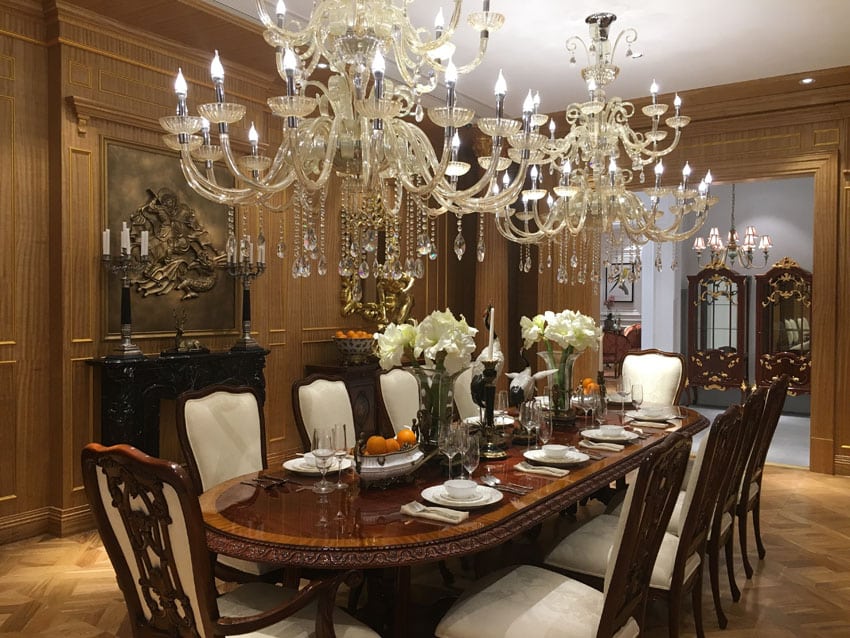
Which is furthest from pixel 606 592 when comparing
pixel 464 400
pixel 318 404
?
pixel 464 400

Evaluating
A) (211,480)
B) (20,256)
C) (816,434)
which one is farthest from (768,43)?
(20,256)

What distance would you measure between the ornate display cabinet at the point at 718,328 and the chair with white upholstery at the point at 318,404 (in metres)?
6.11

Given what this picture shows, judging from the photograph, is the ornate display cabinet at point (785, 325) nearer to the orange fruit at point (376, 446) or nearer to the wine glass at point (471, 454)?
the wine glass at point (471, 454)

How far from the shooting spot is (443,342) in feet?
8.65

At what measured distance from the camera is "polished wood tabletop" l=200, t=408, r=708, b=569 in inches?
72.9

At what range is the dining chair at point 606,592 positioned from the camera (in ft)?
6.22

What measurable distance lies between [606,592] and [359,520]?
2.30 ft

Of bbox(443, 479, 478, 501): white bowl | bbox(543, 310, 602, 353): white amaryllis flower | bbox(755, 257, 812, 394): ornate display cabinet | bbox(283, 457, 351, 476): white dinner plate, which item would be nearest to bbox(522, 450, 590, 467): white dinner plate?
bbox(443, 479, 478, 501): white bowl

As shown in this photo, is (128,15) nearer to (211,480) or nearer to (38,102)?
(38,102)

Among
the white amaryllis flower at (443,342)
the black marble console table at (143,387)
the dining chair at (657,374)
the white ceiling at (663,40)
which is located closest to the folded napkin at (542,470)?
the white amaryllis flower at (443,342)

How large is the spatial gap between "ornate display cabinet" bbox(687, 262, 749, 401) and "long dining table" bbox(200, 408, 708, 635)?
6.53 m

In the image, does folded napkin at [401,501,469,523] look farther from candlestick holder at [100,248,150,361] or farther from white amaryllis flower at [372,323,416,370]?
candlestick holder at [100,248,150,361]

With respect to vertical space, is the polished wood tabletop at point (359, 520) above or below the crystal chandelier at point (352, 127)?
below

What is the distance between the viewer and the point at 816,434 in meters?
5.66
